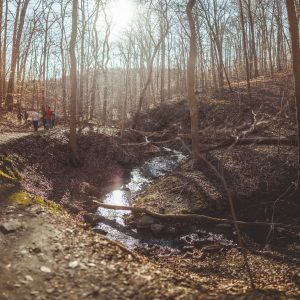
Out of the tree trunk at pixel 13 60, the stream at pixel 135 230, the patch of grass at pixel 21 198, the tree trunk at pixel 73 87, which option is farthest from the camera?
the tree trunk at pixel 13 60

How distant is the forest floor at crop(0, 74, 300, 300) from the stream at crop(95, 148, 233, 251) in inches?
4.6

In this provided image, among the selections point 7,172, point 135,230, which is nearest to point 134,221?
point 135,230

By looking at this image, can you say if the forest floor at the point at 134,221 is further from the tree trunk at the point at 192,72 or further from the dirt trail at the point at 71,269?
the tree trunk at the point at 192,72

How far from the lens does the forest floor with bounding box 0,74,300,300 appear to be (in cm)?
588

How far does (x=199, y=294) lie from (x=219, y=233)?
13.7 ft

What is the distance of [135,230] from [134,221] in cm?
45

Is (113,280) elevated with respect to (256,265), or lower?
elevated

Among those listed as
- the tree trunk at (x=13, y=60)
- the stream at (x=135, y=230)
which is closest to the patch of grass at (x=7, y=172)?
the stream at (x=135, y=230)

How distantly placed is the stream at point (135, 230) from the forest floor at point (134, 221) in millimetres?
117

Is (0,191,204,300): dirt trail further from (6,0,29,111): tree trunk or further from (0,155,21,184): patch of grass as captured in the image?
(6,0,29,111): tree trunk

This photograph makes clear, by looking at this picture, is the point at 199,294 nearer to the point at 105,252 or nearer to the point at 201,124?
the point at 105,252

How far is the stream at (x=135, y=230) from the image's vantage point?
941cm

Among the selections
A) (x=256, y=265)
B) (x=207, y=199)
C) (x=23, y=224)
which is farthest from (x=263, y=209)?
(x=23, y=224)

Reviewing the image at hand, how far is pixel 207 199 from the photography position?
11.2 metres
